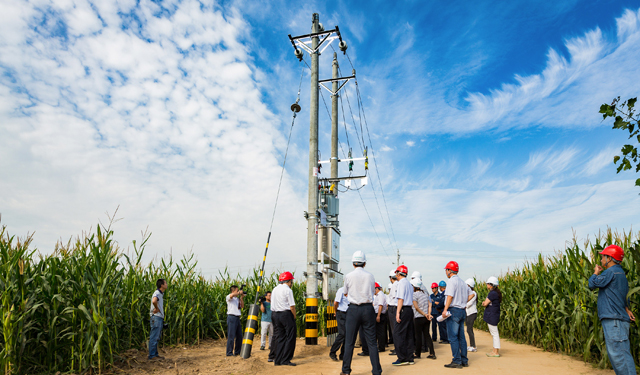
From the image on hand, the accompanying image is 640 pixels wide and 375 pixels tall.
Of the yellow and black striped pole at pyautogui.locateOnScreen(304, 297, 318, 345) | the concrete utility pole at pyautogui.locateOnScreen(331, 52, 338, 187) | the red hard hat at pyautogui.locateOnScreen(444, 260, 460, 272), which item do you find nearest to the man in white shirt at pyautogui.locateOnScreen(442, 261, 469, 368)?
the red hard hat at pyautogui.locateOnScreen(444, 260, 460, 272)

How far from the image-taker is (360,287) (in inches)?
281

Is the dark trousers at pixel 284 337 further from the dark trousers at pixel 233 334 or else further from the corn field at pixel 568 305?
the corn field at pixel 568 305

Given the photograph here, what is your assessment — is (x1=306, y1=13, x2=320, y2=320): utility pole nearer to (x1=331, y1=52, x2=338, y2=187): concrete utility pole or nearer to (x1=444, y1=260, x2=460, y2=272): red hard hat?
(x1=331, y1=52, x2=338, y2=187): concrete utility pole

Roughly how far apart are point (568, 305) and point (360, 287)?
580cm

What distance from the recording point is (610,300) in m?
6.12

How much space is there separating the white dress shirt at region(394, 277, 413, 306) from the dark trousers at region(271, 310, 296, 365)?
8.18ft

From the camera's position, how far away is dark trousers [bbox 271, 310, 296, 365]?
876 centimetres

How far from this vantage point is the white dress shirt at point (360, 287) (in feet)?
23.3

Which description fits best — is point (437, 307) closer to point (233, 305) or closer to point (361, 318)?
point (233, 305)

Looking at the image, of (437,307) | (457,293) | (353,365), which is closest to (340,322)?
(353,365)

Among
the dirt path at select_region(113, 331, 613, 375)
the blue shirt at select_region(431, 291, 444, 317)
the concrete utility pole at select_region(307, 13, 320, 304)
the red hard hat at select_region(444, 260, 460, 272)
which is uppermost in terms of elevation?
the concrete utility pole at select_region(307, 13, 320, 304)

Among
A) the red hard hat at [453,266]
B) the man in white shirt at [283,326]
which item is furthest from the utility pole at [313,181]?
the red hard hat at [453,266]

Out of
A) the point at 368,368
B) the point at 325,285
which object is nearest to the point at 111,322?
the point at 368,368

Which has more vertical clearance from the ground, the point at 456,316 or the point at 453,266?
the point at 453,266
